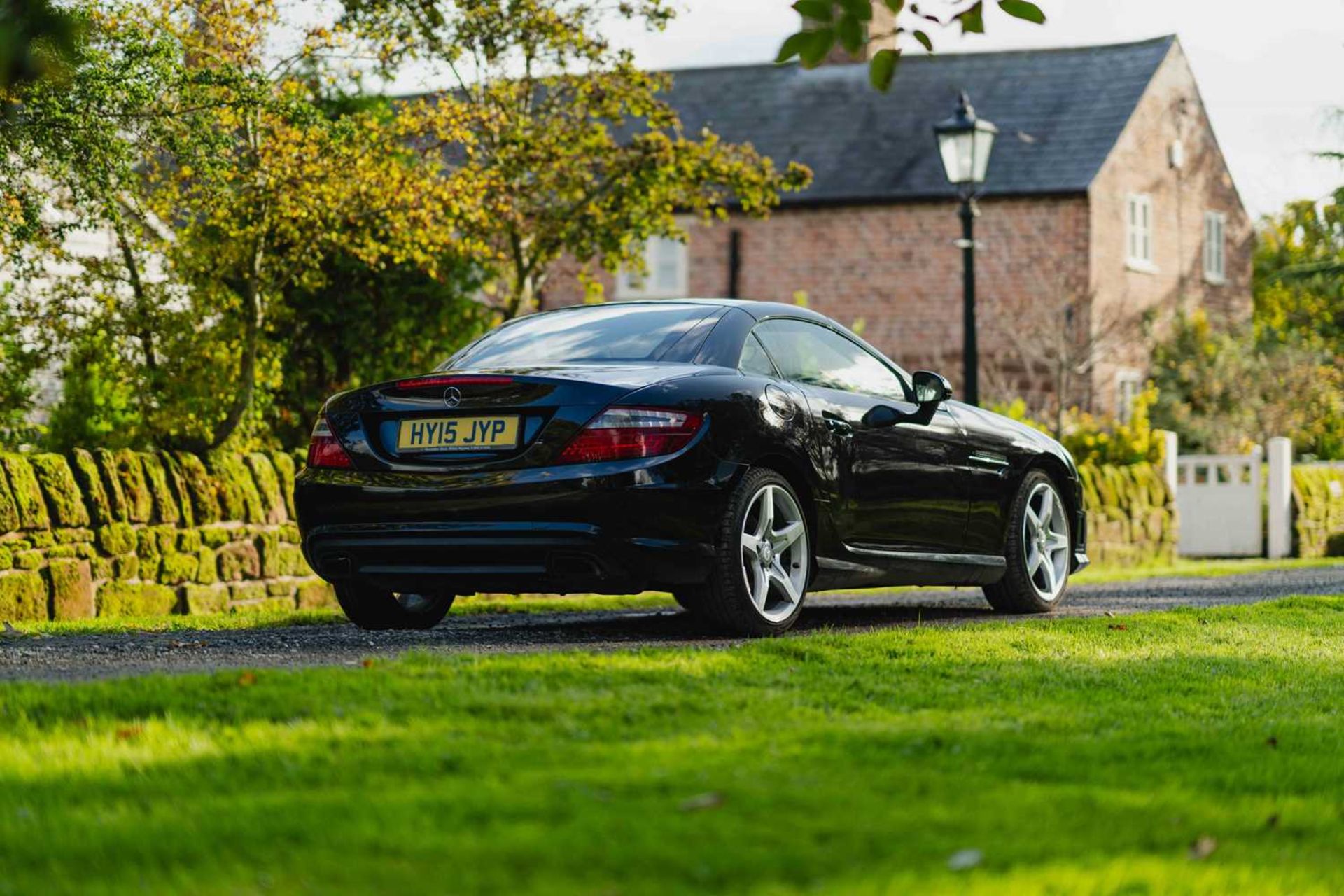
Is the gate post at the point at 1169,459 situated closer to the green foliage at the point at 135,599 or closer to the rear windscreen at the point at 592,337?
the green foliage at the point at 135,599

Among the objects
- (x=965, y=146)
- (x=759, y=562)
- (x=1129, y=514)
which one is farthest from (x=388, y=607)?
(x=1129, y=514)

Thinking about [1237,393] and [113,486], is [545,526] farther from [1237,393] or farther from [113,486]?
[1237,393]

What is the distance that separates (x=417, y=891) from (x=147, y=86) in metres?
8.52

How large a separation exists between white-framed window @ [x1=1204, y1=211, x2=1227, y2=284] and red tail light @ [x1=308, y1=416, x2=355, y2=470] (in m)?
30.8

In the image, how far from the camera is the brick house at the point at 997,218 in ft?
105

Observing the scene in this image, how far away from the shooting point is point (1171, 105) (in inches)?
1395

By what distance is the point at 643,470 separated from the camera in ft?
24.6

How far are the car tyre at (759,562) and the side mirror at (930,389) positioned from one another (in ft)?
4.01

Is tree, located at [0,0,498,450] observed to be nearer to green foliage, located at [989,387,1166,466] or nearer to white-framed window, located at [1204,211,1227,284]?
green foliage, located at [989,387,1166,466]

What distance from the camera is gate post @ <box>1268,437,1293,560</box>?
82.6 ft

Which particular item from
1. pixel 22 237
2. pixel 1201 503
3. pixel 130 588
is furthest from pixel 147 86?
pixel 1201 503

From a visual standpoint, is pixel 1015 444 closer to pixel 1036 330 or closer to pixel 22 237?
pixel 22 237

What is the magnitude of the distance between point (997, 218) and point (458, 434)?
25.9 m

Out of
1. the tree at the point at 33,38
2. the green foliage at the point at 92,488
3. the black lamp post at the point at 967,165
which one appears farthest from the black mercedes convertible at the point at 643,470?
the black lamp post at the point at 967,165
